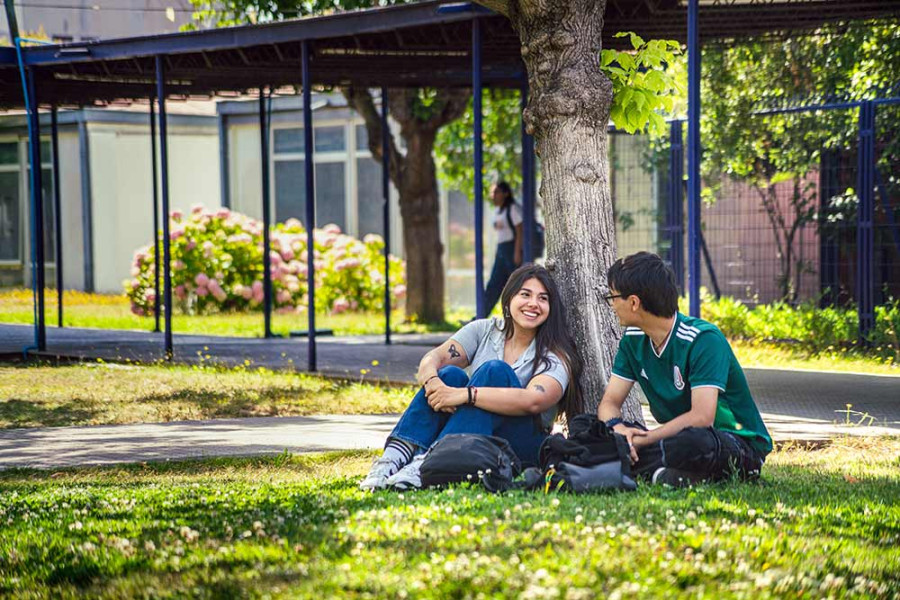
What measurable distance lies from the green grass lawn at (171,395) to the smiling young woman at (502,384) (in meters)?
3.15

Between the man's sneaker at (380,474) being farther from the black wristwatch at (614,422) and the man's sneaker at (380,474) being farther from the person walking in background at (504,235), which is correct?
the person walking in background at (504,235)

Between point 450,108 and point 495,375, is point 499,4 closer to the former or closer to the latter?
point 495,375

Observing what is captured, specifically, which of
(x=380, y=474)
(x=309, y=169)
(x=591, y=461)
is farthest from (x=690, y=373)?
(x=309, y=169)

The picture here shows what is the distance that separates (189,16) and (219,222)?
3367 millimetres

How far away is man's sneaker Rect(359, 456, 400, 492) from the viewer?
5.82 metres

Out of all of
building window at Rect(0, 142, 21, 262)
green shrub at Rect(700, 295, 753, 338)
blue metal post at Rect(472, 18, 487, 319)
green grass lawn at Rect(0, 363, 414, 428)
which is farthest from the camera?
building window at Rect(0, 142, 21, 262)

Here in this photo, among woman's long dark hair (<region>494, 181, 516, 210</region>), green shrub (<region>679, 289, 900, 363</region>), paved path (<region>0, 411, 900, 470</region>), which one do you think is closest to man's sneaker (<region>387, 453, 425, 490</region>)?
paved path (<region>0, 411, 900, 470</region>)

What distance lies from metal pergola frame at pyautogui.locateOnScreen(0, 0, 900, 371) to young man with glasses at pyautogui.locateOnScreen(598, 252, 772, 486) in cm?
259

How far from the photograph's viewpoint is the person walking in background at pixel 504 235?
14359 millimetres

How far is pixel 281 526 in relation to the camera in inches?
189

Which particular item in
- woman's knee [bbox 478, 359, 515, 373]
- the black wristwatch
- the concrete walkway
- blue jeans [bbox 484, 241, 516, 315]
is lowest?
the concrete walkway

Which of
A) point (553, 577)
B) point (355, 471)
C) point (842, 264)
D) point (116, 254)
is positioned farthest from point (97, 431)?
point (116, 254)

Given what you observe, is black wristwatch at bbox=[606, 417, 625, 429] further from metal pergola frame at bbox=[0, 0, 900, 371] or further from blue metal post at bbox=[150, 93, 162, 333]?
blue metal post at bbox=[150, 93, 162, 333]

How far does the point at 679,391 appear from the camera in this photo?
5762mm
